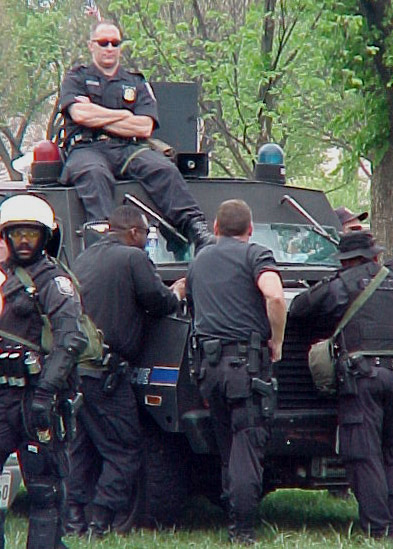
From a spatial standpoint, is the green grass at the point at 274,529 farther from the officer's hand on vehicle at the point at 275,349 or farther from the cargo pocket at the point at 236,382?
the officer's hand on vehicle at the point at 275,349

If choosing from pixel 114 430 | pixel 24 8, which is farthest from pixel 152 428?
pixel 24 8

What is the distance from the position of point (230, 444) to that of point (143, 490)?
0.65 m

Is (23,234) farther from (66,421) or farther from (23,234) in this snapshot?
(66,421)

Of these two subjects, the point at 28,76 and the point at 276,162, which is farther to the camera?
the point at 28,76

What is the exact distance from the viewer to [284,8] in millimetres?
14672

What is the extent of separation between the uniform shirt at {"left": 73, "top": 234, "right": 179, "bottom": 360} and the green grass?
1.06 meters

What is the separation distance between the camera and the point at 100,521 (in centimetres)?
791

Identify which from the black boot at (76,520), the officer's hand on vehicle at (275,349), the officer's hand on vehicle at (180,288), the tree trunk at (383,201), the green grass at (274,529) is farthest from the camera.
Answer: the tree trunk at (383,201)

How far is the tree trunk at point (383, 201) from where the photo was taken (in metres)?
13.3

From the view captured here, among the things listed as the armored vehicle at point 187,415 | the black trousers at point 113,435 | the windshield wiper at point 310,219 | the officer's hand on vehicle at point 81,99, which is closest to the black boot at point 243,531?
the armored vehicle at point 187,415

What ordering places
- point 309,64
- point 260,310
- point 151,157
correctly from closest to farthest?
point 260,310 → point 151,157 → point 309,64

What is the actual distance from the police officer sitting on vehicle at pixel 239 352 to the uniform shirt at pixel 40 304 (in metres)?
1.12

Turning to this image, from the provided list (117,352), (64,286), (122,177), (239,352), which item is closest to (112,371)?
(117,352)

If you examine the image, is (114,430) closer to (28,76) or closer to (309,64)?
(309,64)
